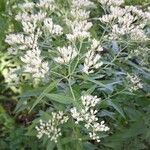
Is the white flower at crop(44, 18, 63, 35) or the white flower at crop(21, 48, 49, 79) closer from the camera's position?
the white flower at crop(21, 48, 49, 79)

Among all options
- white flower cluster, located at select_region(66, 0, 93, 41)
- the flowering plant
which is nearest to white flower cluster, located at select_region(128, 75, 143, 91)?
the flowering plant

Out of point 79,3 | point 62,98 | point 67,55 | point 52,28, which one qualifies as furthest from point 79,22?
point 62,98

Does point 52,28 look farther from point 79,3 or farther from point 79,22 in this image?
point 79,3

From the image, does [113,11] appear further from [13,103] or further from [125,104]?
[13,103]

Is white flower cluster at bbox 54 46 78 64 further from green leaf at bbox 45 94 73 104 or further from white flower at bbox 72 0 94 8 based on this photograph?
white flower at bbox 72 0 94 8

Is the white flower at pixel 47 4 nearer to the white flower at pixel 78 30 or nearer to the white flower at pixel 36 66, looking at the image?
the white flower at pixel 78 30

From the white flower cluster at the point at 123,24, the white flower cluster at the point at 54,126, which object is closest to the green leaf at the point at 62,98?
the white flower cluster at the point at 54,126

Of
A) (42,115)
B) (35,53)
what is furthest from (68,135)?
(35,53)
